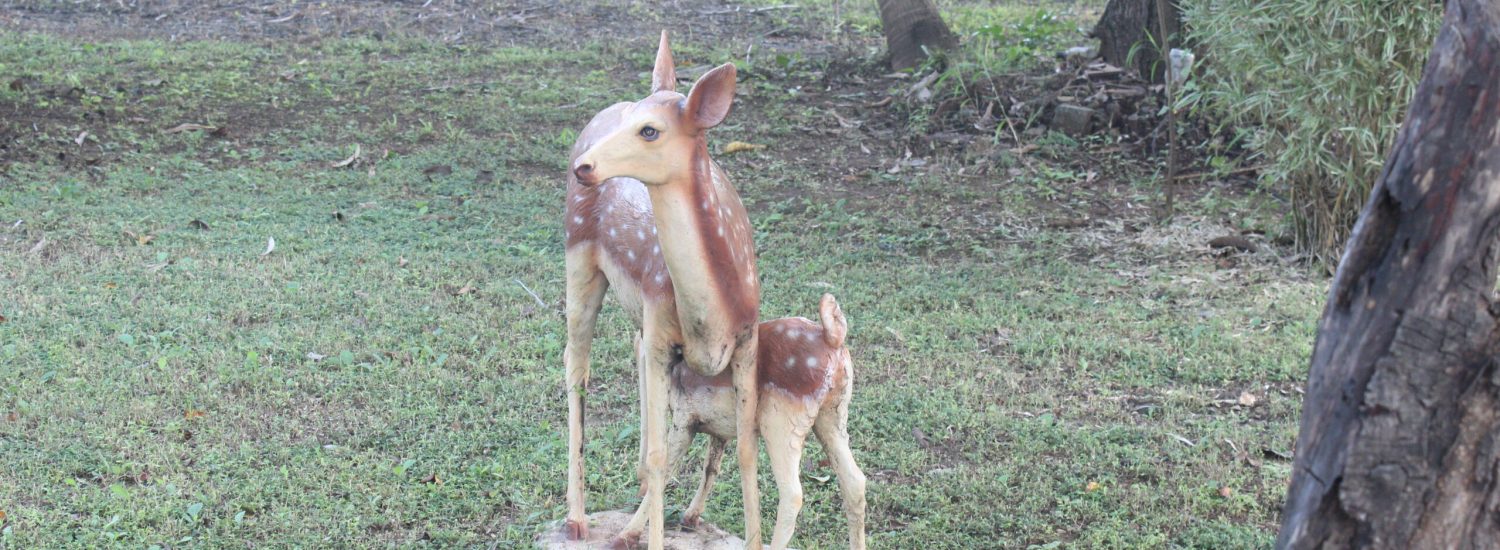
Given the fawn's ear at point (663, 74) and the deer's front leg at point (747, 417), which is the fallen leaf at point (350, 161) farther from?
the deer's front leg at point (747, 417)

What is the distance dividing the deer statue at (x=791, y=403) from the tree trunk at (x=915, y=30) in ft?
23.3

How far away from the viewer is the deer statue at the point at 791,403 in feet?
11.5

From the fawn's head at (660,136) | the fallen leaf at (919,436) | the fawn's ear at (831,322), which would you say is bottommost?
the fallen leaf at (919,436)

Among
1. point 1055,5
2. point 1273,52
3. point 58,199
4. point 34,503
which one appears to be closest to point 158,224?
point 58,199

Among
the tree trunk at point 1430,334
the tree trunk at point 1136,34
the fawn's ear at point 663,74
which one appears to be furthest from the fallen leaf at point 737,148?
the tree trunk at point 1430,334

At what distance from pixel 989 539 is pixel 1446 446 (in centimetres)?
191

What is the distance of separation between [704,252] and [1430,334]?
5.22 ft

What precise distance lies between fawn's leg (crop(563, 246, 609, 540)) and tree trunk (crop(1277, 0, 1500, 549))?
2.06 metres

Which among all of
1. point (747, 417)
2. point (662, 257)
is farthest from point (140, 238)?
point (747, 417)

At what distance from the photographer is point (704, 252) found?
10.7 feet

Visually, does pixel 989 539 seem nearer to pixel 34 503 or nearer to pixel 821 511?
Result: pixel 821 511

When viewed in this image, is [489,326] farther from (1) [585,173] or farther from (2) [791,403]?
(1) [585,173]

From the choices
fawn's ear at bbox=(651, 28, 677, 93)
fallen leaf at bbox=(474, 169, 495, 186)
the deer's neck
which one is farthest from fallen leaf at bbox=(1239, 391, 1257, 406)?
fallen leaf at bbox=(474, 169, 495, 186)

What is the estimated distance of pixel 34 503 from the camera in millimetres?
4367
